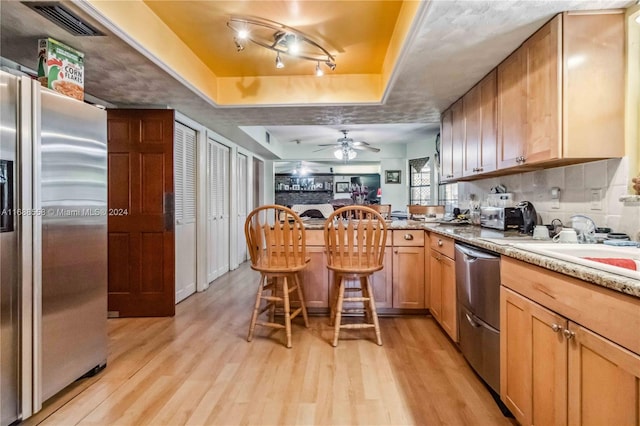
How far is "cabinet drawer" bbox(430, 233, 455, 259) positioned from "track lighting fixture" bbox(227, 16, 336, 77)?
173cm

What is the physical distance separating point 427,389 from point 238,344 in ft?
4.60

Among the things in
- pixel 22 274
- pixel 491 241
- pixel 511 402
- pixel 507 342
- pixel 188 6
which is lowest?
pixel 511 402

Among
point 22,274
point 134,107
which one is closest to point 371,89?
point 134,107

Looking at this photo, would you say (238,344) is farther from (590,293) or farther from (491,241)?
(590,293)

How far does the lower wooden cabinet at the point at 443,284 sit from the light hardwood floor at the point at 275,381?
16 centimetres

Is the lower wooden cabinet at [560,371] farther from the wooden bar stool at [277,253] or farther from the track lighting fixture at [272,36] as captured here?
the track lighting fixture at [272,36]

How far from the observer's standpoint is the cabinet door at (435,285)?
267 cm

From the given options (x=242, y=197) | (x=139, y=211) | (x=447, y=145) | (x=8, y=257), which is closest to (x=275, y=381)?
(x=8, y=257)

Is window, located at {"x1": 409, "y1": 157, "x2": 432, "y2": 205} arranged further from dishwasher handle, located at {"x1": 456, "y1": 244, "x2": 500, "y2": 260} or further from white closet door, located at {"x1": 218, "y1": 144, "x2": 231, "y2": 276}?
dishwasher handle, located at {"x1": 456, "y1": 244, "x2": 500, "y2": 260}

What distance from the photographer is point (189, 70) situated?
8.93ft

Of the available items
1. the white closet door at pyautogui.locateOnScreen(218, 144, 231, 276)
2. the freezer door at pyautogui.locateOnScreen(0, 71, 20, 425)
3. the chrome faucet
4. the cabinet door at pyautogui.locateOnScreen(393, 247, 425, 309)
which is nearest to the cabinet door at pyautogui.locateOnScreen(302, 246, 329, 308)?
the cabinet door at pyautogui.locateOnScreen(393, 247, 425, 309)

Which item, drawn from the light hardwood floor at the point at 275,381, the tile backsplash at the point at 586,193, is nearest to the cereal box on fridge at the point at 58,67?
the light hardwood floor at the point at 275,381

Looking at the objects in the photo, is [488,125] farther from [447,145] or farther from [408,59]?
[447,145]

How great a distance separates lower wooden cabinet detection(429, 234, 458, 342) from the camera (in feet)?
7.73
